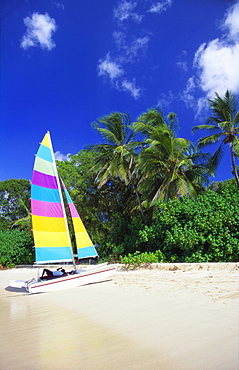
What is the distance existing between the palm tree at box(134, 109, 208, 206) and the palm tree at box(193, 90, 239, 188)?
5.37 ft

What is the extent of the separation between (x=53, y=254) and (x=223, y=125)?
1225 cm

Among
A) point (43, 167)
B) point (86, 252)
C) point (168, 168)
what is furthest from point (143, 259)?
point (168, 168)

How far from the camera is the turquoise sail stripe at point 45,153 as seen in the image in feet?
30.3

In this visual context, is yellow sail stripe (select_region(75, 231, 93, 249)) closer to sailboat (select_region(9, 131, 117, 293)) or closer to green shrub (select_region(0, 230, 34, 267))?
sailboat (select_region(9, 131, 117, 293))

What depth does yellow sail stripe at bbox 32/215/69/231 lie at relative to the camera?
333 inches

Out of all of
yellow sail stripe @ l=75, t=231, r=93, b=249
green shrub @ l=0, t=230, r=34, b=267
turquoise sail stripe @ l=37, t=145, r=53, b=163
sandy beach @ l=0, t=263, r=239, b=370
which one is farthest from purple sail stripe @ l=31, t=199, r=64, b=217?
green shrub @ l=0, t=230, r=34, b=267

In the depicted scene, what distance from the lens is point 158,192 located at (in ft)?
47.3

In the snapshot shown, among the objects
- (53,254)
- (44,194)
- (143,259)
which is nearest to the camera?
(53,254)

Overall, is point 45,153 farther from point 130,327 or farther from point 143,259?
point 130,327

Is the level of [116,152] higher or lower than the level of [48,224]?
higher

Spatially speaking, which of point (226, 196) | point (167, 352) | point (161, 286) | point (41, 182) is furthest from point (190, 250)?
point (167, 352)

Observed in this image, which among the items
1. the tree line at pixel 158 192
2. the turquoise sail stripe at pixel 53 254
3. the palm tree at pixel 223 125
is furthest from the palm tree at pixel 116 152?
the turquoise sail stripe at pixel 53 254

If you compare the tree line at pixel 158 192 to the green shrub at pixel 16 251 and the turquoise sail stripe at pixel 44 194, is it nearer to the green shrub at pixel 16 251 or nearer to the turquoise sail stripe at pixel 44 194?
the green shrub at pixel 16 251

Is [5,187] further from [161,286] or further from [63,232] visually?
[161,286]
